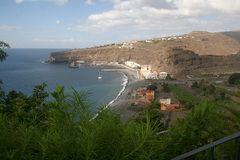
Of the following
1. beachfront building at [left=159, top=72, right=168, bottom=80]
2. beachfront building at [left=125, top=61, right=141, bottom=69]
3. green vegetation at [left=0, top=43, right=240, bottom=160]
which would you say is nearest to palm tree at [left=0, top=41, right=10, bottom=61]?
green vegetation at [left=0, top=43, right=240, bottom=160]

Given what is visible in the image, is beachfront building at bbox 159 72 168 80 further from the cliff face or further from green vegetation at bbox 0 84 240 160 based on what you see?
A: green vegetation at bbox 0 84 240 160

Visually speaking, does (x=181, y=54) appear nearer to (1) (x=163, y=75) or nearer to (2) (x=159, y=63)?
(2) (x=159, y=63)

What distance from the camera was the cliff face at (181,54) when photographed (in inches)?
3829

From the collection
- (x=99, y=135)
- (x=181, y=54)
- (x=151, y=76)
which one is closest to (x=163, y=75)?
(x=151, y=76)

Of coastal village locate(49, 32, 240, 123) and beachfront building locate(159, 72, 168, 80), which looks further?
beachfront building locate(159, 72, 168, 80)

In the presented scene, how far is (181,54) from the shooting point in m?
98.4

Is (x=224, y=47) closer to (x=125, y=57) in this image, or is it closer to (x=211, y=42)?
(x=211, y=42)

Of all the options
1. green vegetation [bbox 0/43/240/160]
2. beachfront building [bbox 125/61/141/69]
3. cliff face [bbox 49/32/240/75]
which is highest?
green vegetation [bbox 0/43/240/160]

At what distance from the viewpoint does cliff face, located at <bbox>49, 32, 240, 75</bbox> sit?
97250 mm

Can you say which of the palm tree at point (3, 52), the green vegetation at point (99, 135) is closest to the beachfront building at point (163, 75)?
the palm tree at point (3, 52)

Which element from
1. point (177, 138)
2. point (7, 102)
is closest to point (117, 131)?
point (177, 138)

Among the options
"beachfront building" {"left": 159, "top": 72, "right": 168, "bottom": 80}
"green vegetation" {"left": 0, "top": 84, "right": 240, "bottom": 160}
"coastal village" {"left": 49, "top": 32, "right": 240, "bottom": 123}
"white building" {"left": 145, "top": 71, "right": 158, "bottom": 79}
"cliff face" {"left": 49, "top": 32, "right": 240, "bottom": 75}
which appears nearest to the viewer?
"green vegetation" {"left": 0, "top": 84, "right": 240, "bottom": 160}

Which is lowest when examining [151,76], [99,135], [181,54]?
[151,76]

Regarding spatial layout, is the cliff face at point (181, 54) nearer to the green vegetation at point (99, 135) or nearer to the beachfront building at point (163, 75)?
the beachfront building at point (163, 75)
